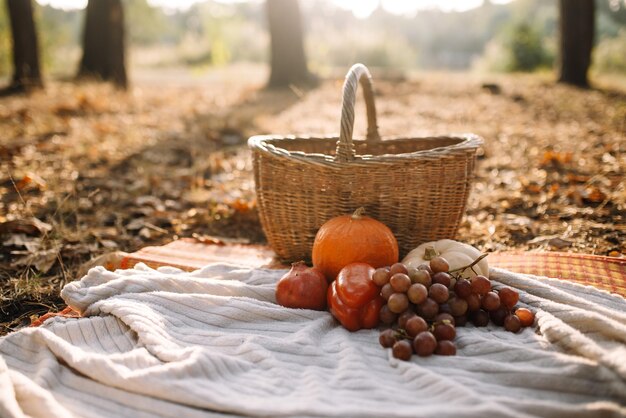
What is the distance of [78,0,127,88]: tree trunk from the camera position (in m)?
9.10

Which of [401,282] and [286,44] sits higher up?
[286,44]

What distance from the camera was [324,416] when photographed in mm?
1474

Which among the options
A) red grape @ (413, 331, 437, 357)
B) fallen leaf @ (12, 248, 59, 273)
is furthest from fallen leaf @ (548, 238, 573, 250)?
fallen leaf @ (12, 248, 59, 273)

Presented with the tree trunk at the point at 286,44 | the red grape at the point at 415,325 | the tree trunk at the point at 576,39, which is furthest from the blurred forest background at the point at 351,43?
the red grape at the point at 415,325

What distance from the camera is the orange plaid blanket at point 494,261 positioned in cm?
242

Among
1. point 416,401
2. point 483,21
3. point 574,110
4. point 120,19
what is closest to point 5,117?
point 120,19

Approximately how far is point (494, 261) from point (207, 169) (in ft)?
9.56

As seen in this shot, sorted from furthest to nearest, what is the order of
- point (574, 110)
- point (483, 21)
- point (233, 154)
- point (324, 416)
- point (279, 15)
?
1. point (483, 21)
2. point (279, 15)
3. point (574, 110)
4. point (233, 154)
5. point (324, 416)

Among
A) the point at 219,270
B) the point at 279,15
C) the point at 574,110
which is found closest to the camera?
the point at 219,270

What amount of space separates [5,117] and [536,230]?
5.73 meters

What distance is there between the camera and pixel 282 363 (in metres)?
1.80

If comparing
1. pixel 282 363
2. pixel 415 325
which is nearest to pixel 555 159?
pixel 415 325

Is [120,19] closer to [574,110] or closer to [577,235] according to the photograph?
[574,110]

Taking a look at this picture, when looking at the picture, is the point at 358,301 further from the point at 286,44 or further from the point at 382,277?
the point at 286,44
